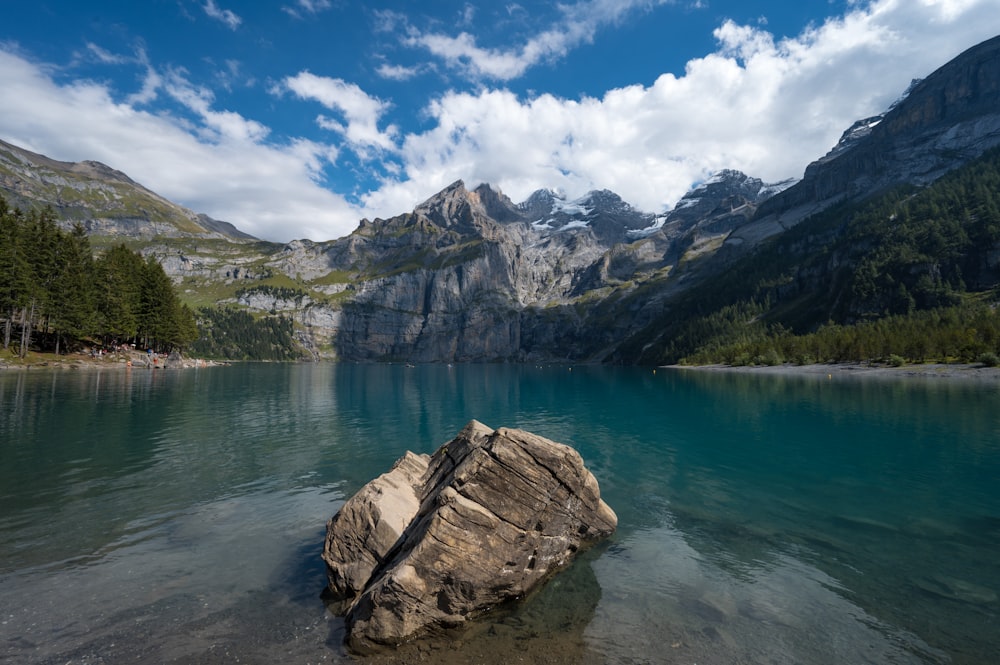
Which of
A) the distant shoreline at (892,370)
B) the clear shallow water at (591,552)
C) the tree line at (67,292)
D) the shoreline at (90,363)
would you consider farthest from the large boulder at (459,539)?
the distant shoreline at (892,370)

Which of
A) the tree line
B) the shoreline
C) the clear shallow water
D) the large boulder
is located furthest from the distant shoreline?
the tree line

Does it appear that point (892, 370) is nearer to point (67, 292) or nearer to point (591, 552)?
point (591, 552)

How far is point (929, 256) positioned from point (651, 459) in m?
227

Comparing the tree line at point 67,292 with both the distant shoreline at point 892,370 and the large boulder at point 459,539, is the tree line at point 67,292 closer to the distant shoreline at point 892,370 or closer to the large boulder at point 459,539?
the large boulder at point 459,539

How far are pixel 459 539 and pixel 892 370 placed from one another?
145m

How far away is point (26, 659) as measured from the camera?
436 inches

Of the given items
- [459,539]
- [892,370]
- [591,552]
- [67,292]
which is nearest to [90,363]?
[67,292]

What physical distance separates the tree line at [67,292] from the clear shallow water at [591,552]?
54826 mm

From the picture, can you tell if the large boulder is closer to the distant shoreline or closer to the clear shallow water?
the clear shallow water

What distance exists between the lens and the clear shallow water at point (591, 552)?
12633 mm

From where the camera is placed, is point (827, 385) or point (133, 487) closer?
point (133, 487)

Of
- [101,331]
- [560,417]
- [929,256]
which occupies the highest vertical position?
[929,256]

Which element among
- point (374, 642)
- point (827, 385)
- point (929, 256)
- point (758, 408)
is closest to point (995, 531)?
point (374, 642)

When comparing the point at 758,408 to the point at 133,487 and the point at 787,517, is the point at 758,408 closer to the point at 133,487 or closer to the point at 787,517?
the point at 787,517
